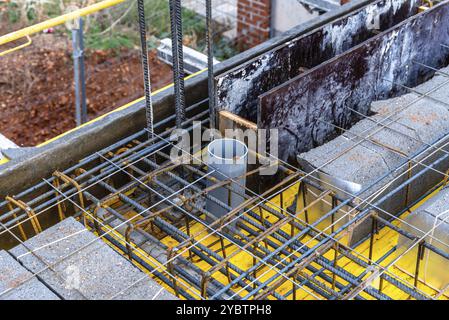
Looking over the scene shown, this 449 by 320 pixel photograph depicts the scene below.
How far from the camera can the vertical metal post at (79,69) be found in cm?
909

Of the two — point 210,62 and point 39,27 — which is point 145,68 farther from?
point 39,27

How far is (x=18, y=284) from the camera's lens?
4.70 meters

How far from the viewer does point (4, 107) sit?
11.8 m

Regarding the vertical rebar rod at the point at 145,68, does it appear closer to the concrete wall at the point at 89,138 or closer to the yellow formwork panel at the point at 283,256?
the concrete wall at the point at 89,138

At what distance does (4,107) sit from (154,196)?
20.9 ft

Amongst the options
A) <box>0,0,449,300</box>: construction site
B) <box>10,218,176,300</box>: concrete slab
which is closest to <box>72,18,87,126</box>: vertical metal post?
<box>0,0,449,300</box>: construction site

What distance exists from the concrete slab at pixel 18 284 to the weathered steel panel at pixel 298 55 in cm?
245

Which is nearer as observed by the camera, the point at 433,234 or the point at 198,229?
the point at 433,234

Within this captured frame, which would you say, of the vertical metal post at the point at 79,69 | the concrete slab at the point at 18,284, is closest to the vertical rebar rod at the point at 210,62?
the concrete slab at the point at 18,284

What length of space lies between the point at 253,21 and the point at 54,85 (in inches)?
140

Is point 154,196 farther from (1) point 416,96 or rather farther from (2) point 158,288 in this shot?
(1) point 416,96

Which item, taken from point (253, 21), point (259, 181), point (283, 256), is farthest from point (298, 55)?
point (253, 21)
